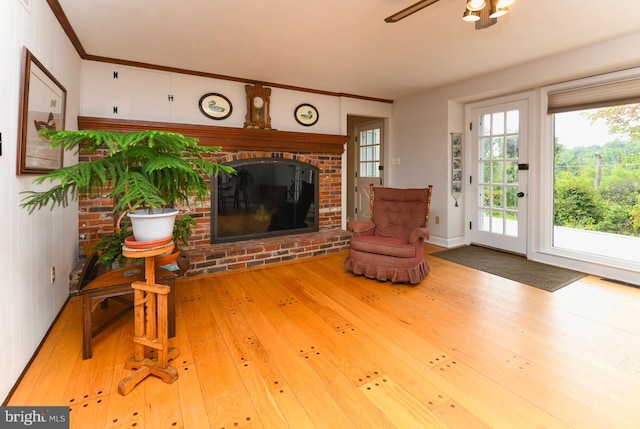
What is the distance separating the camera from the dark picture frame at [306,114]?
4.46 m

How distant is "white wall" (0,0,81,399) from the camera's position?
5.12ft

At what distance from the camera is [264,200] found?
13.8 ft

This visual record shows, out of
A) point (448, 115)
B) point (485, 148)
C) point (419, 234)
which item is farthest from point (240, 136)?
point (485, 148)

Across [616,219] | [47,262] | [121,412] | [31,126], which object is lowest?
[121,412]

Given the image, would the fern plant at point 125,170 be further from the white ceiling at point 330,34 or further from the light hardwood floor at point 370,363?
the white ceiling at point 330,34

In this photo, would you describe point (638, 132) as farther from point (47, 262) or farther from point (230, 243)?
point (47, 262)

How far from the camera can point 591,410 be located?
1.51m

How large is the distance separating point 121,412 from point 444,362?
170 cm

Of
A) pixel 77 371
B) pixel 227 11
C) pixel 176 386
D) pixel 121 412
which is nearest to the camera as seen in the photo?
pixel 121 412

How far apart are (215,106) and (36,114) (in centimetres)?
213

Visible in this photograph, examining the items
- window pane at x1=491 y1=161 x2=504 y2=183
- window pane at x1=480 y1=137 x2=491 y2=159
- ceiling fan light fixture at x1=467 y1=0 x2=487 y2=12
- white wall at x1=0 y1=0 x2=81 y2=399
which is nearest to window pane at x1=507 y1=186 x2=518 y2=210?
window pane at x1=491 y1=161 x2=504 y2=183

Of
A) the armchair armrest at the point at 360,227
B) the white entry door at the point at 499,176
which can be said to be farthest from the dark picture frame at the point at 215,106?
the white entry door at the point at 499,176

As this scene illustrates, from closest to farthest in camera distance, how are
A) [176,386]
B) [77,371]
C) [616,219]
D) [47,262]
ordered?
[176,386]
[77,371]
[47,262]
[616,219]

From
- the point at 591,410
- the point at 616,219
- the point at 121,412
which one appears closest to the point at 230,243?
the point at 121,412
